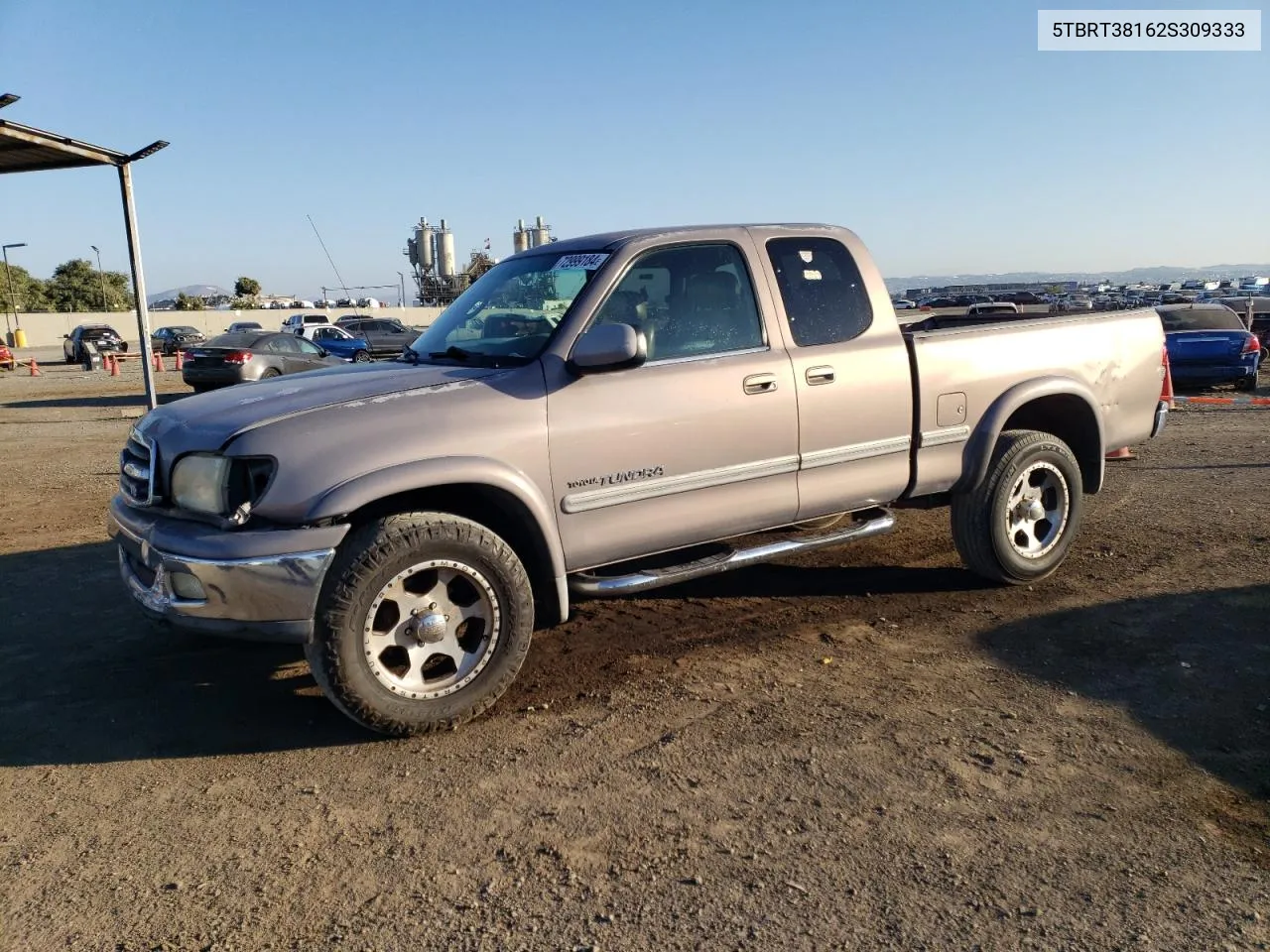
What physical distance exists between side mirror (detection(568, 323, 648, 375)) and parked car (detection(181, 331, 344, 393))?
15009 mm

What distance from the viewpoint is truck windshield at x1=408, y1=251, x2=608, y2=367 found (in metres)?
4.23

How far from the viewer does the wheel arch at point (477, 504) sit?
345cm

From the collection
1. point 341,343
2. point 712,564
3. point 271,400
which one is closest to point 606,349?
point 712,564

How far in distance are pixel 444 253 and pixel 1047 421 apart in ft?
143

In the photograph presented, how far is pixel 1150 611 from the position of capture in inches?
193

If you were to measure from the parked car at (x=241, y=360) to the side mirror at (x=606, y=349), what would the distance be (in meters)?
15.0

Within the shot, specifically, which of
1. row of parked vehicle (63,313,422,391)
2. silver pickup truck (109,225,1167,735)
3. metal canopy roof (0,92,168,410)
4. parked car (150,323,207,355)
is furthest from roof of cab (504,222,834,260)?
parked car (150,323,207,355)

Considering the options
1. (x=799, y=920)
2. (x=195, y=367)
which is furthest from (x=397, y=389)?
(x=195, y=367)

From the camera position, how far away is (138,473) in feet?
12.8

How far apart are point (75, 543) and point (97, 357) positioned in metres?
29.8

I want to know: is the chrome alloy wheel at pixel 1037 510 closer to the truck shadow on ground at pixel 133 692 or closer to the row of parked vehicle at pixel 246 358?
the truck shadow on ground at pixel 133 692

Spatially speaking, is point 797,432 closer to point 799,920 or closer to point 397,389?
point 397,389

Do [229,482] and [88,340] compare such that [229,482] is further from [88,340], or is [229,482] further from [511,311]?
[88,340]

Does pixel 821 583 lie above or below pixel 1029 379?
below
